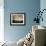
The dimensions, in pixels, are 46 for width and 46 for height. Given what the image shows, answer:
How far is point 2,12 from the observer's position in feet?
18.9

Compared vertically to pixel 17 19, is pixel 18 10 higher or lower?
higher

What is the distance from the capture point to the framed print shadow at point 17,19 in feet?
18.8

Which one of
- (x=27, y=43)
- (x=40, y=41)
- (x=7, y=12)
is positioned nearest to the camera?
(x=40, y=41)

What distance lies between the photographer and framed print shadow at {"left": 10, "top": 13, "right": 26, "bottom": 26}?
5742 millimetres

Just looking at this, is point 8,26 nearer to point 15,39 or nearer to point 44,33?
point 15,39

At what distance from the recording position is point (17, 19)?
227 inches

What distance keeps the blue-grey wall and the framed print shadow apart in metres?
0.13

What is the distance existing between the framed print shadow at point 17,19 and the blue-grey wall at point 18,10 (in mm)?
127

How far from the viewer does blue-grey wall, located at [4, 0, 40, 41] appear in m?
5.74

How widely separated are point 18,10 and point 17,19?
0.38 metres

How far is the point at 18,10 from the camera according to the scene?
574cm

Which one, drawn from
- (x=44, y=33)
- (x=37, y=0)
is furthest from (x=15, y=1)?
(x=44, y=33)

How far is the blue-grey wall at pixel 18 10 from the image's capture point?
5738 millimetres

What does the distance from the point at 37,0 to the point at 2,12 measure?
155 cm
